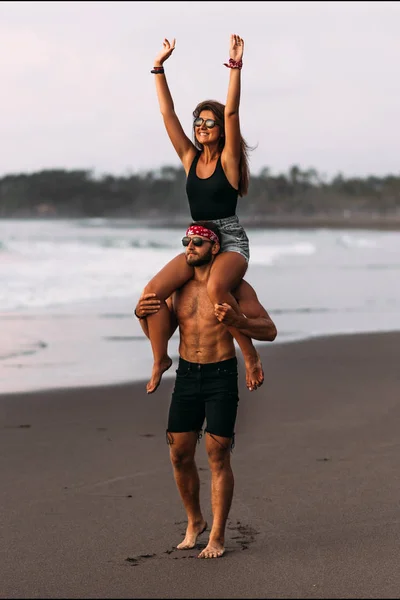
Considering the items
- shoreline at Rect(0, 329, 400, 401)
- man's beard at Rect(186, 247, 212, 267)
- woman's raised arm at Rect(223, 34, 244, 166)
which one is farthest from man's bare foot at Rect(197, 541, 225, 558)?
shoreline at Rect(0, 329, 400, 401)

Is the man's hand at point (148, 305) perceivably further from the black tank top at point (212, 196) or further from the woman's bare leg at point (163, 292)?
the black tank top at point (212, 196)

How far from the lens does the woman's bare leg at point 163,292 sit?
484cm

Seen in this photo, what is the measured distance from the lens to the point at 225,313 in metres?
4.66

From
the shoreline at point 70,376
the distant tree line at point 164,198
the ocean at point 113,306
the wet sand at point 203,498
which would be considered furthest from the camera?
the distant tree line at point 164,198

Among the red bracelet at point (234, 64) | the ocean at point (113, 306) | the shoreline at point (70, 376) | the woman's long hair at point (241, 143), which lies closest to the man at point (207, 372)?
the woman's long hair at point (241, 143)

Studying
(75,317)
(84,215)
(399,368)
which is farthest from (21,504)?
(84,215)

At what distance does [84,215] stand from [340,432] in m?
85.1

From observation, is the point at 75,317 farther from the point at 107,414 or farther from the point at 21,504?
the point at 21,504

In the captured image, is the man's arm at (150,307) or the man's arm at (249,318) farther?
the man's arm at (150,307)

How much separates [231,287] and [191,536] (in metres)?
1.31

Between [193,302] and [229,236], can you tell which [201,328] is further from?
[229,236]

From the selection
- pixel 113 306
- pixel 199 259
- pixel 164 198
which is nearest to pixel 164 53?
pixel 199 259

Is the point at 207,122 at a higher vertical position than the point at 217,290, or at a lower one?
higher

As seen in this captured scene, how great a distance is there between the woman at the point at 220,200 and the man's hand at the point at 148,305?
0.08ft
